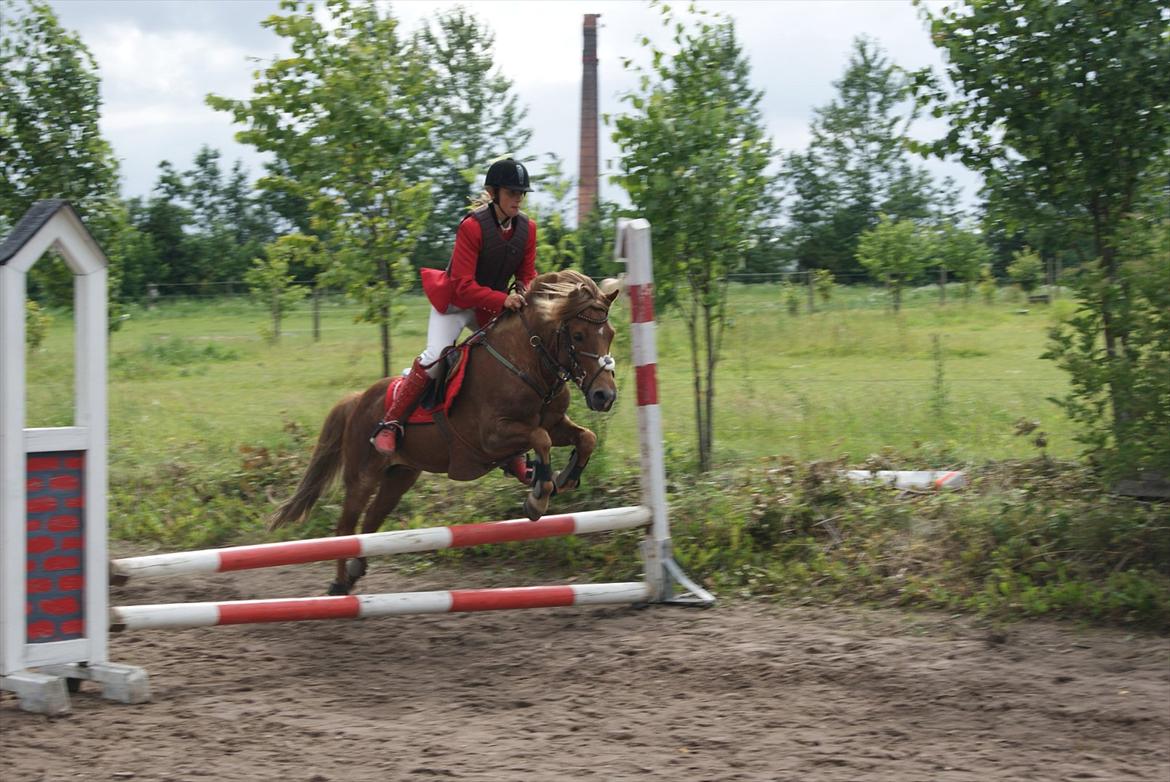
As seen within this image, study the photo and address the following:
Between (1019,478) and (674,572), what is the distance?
224cm

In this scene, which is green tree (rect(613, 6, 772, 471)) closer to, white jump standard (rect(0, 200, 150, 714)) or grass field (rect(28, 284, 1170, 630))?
grass field (rect(28, 284, 1170, 630))

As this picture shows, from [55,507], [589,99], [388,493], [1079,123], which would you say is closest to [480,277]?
[388,493]

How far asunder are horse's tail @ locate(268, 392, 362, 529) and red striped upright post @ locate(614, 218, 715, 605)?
1.78m

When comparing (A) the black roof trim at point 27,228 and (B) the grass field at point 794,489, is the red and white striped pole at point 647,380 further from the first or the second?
(A) the black roof trim at point 27,228

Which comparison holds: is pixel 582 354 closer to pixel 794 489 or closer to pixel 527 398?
pixel 527 398

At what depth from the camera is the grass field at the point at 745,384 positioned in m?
9.12

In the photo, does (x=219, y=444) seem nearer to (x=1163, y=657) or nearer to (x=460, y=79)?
(x=1163, y=657)

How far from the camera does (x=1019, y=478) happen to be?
6.46 meters

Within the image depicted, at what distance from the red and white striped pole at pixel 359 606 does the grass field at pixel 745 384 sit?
221 centimetres

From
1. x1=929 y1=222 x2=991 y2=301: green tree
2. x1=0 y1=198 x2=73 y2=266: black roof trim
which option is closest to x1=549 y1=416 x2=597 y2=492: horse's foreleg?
x1=0 y1=198 x2=73 y2=266: black roof trim

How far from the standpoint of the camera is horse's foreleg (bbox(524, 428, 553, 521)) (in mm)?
5277

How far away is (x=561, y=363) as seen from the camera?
5.27 meters

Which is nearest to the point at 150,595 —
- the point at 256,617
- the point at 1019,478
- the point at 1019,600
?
the point at 256,617

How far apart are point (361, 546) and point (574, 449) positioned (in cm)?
120
